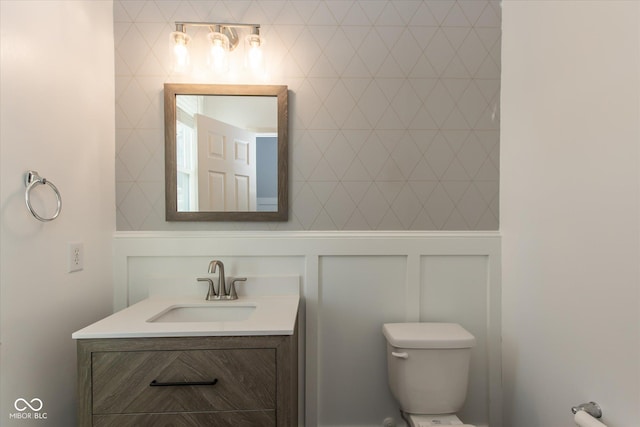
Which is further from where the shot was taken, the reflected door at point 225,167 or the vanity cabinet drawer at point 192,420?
the reflected door at point 225,167

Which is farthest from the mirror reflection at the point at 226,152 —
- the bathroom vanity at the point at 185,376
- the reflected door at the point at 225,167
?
the bathroom vanity at the point at 185,376

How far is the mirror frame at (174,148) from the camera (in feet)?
5.32

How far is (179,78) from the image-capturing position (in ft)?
5.36

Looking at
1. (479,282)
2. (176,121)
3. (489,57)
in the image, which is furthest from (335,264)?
(489,57)

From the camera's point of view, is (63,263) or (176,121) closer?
(63,263)

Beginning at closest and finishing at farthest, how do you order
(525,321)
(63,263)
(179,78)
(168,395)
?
1. (168,395)
2. (63,263)
3. (525,321)
4. (179,78)

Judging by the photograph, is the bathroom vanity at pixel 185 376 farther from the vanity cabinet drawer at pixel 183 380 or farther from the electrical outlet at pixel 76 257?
the electrical outlet at pixel 76 257

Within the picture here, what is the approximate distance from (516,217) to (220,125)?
4.68 ft

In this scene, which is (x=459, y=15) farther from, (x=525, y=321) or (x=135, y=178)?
(x=135, y=178)

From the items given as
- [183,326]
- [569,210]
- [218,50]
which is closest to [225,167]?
[218,50]

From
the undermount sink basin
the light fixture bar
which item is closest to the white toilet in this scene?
the undermount sink basin

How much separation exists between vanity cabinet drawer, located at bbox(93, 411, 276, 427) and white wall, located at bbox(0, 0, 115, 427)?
0.30 metres

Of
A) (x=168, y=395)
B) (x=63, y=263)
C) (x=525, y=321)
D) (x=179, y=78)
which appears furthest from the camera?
(x=179, y=78)

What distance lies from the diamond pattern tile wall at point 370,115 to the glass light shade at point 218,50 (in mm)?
112
